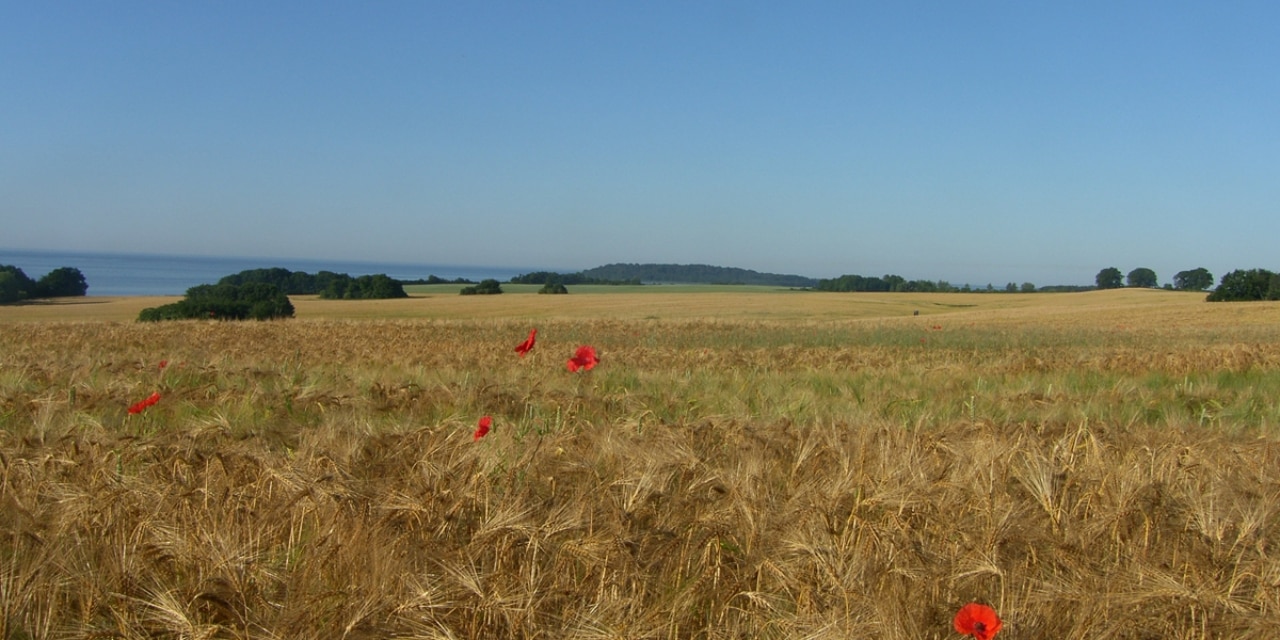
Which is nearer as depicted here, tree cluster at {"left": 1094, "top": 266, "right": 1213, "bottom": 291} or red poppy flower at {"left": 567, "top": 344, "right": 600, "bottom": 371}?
red poppy flower at {"left": 567, "top": 344, "right": 600, "bottom": 371}

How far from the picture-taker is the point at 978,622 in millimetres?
1729

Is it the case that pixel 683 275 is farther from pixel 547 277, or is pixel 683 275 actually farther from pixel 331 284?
pixel 331 284

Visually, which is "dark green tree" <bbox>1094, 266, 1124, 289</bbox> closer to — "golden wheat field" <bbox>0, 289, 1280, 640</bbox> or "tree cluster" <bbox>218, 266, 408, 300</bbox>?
"tree cluster" <bbox>218, 266, 408, 300</bbox>

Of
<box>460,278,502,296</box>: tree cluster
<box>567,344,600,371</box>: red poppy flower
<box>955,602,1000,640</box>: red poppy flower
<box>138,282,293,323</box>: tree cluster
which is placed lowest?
<box>138,282,293,323</box>: tree cluster

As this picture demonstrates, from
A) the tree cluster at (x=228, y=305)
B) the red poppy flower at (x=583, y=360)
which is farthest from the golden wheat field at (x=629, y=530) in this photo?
the tree cluster at (x=228, y=305)

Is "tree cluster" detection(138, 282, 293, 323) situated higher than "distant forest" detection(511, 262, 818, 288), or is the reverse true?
"distant forest" detection(511, 262, 818, 288)

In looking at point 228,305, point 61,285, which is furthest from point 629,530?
point 61,285

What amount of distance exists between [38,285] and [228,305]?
25254 millimetres

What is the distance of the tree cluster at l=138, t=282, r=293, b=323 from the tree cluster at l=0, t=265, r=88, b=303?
39.4ft

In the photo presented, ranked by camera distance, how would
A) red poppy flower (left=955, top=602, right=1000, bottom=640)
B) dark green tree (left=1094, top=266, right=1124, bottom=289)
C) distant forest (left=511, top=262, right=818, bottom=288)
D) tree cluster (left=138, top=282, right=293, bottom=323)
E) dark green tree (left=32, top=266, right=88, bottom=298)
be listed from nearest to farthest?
red poppy flower (left=955, top=602, right=1000, bottom=640)
tree cluster (left=138, top=282, right=293, bottom=323)
dark green tree (left=32, top=266, right=88, bottom=298)
dark green tree (left=1094, top=266, right=1124, bottom=289)
distant forest (left=511, top=262, right=818, bottom=288)

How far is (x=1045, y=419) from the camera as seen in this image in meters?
4.52

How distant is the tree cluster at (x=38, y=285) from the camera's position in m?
51.9

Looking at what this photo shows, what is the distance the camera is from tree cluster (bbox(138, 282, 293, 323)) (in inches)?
1571

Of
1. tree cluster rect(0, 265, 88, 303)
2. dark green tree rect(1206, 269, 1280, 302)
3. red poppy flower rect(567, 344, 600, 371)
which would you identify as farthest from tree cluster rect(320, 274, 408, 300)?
red poppy flower rect(567, 344, 600, 371)
